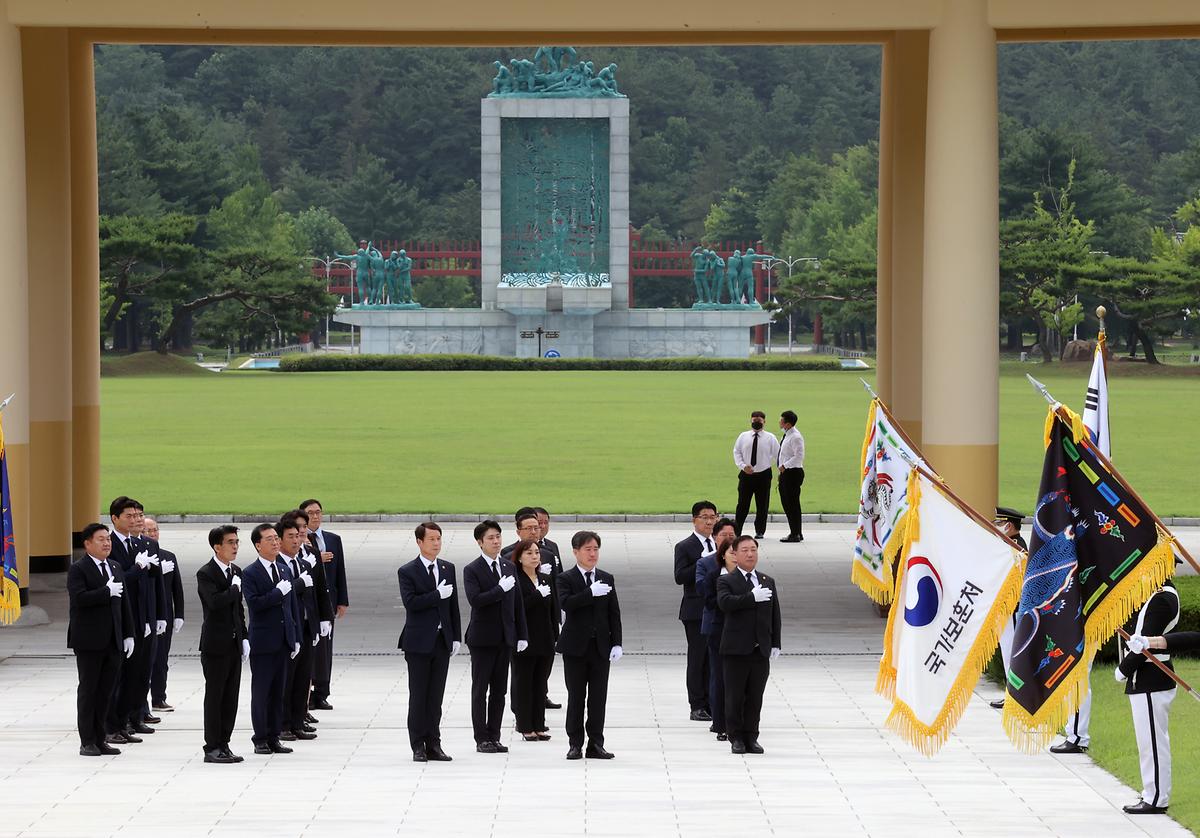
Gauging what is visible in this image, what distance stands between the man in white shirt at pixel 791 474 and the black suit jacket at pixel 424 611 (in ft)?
37.6

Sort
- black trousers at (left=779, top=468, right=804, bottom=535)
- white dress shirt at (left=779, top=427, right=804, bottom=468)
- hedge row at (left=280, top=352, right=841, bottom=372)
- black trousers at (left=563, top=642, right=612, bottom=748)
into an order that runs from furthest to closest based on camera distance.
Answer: hedge row at (left=280, top=352, right=841, bottom=372) < black trousers at (left=779, top=468, right=804, bottom=535) < white dress shirt at (left=779, top=427, right=804, bottom=468) < black trousers at (left=563, top=642, right=612, bottom=748)

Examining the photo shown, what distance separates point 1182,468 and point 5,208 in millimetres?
22793

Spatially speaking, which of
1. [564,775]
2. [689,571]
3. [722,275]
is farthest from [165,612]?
[722,275]

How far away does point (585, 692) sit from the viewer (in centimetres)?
1139

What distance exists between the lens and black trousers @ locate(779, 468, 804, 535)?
2284 centimetres

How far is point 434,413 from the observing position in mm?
45750

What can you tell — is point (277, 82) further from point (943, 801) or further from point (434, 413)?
point (943, 801)

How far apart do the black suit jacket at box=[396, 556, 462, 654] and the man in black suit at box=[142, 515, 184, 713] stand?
178 cm

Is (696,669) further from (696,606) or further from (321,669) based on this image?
(321,669)

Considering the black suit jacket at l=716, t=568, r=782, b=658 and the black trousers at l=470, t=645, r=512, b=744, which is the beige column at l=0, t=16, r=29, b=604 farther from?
the black suit jacket at l=716, t=568, r=782, b=658

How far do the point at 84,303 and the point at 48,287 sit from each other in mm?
2009

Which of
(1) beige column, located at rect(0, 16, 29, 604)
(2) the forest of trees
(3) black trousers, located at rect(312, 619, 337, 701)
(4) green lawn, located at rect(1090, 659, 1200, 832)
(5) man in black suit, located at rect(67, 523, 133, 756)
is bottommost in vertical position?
(4) green lawn, located at rect(1090, 659, 1200, 832)

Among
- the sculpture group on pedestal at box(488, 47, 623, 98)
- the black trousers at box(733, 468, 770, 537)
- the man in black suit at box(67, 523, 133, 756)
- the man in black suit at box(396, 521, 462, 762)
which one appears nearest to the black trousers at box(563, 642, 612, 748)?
the man in black suit at box(396, 521, 462, 762)

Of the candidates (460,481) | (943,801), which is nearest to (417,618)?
(943,801)
